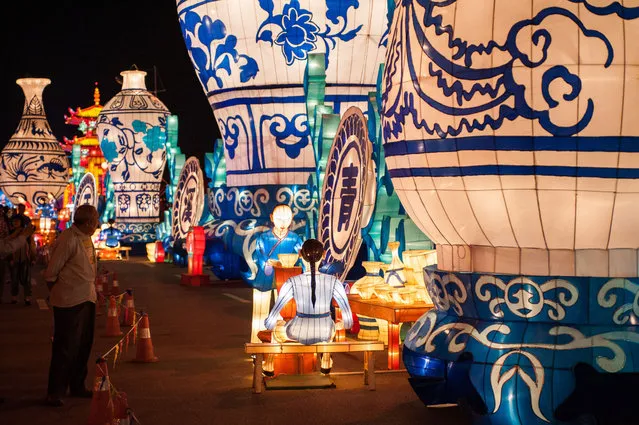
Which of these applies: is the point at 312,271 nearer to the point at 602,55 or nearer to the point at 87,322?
the point at 87,322

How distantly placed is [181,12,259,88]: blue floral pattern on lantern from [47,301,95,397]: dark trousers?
10347mm

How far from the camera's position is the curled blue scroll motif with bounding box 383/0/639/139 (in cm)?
758

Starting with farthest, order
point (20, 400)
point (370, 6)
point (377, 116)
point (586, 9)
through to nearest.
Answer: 1. point (370, 6)
2. point (377, 116)
3. point (20, 400)
4. point (586, 9)

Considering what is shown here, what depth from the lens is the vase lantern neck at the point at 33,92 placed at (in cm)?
4497

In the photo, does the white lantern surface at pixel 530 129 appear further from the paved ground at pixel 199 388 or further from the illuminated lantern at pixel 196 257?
the illuminated lantern at pixel 196 257

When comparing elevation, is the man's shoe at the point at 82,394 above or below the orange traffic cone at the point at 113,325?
below

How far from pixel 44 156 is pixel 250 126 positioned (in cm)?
2780

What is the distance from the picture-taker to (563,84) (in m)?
7.58

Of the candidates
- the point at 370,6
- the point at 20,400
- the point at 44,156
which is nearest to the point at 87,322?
the point at 20,400

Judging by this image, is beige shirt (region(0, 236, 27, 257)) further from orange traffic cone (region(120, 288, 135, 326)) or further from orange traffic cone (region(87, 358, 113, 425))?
orange traffic cone (region(120, 288, 135, 326))

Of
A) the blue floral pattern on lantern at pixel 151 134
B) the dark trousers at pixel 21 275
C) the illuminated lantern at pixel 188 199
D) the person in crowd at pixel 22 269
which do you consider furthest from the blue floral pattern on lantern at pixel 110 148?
the dark trousers at pixel 21 275

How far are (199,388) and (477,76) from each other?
385cm

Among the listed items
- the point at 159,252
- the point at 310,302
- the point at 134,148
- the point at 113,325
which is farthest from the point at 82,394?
the point at 134,148

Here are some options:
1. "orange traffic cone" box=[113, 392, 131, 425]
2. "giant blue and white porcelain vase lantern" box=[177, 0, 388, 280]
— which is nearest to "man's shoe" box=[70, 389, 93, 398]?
"orange traffic cone" box=[113, 392, 131, 425]
